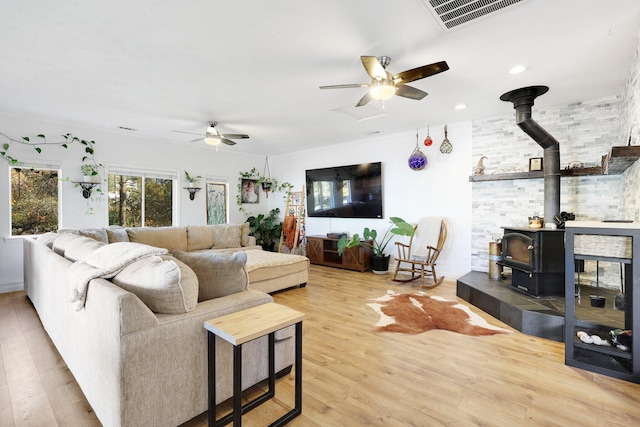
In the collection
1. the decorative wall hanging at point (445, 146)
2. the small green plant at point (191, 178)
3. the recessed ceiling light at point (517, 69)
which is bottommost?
the small green plant at point (191, 178)

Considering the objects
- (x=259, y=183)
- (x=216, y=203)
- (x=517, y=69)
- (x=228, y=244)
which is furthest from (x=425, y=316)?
(x=259, y=183)

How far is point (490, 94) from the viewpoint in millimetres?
3541

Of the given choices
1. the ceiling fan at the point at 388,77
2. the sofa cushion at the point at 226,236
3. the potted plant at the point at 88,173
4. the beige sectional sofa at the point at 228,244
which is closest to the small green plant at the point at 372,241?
the beige sectional sofa at the point at 228,244

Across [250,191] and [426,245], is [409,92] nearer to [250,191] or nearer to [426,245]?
[426,245]

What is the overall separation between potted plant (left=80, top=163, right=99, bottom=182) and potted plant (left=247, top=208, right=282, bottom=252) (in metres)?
3.06

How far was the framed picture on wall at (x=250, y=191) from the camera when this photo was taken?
7051 mm

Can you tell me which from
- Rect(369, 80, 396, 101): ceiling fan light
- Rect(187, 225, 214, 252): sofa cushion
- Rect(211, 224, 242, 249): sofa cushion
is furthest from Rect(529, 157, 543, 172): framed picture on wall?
Rect(187, 225, 214, 252): sofa cushion

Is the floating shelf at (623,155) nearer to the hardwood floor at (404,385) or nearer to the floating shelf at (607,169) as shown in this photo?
the floating shelf at (607,169)

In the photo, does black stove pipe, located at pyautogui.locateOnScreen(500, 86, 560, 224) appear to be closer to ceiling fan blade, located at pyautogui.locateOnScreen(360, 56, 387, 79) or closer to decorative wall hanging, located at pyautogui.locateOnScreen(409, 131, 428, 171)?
decorative wall hanging, located at pyautogui.locateOnScreen(409, 131, 428, 171)

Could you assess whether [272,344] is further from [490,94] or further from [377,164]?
[377,164]

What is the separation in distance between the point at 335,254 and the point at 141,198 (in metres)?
3.79

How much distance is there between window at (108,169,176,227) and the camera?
523 centimetres

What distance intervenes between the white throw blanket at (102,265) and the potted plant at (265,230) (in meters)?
5.05

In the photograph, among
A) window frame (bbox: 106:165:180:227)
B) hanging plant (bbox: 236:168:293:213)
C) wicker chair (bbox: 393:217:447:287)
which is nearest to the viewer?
wicker chair (bbox: 393:217:447:287)
